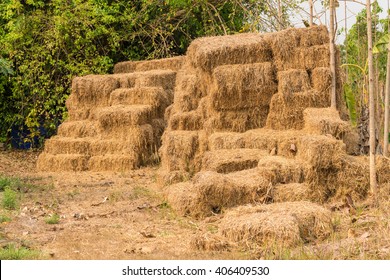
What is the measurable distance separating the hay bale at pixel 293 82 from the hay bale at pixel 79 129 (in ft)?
16.7

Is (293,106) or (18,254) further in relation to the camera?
(293,106)

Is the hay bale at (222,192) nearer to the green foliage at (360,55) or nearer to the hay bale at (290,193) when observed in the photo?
the hay bale at (290,193)

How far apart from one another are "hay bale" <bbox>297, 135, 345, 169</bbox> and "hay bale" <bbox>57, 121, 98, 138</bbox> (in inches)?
257

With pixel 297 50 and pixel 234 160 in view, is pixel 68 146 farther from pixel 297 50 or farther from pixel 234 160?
pixel 297 50

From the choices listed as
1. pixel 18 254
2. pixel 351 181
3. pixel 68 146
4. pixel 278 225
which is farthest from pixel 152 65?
pixel 18 254

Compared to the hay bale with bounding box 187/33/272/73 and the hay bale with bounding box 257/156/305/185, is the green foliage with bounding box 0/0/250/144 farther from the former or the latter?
the hay bale with bounding box 257/156/305/185

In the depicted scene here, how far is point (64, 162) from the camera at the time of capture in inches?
563

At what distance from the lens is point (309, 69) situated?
1153 centimetres

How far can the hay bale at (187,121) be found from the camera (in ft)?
39.8

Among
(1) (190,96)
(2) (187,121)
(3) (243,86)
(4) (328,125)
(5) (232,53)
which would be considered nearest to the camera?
(4) (328,125)

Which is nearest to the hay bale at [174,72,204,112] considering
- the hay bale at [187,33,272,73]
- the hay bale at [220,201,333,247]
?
the hay bale at [187,33,272,73]

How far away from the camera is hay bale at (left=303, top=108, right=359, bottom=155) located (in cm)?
1002

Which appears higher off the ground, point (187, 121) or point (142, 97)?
point (142, 97)

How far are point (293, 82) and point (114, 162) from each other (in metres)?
4.51
